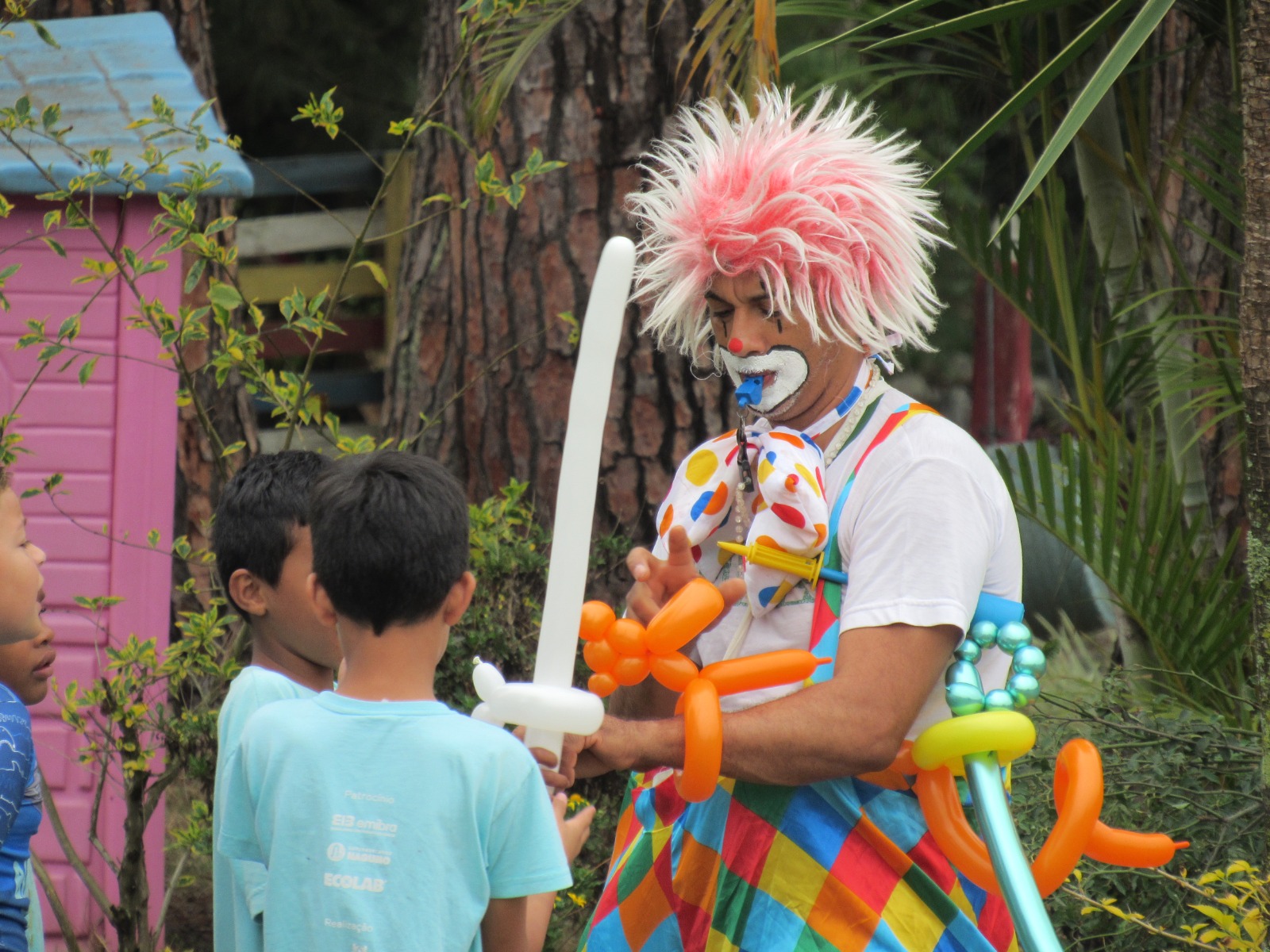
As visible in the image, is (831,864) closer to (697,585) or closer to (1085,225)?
(697,585)

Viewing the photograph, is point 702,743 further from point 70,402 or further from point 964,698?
point 70,402

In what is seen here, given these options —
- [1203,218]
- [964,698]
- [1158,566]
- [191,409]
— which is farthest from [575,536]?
[1203,218]

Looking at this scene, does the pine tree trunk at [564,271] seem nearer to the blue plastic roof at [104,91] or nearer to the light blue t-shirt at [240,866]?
the blue plastic roof at [104,91]

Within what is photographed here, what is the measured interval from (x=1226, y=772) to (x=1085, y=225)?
1810 mm

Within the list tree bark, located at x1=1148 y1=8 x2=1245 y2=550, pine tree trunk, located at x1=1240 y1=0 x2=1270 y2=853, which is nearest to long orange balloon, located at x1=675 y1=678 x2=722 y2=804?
pine tree trunk, located at x1=1240 y1=0 x2=1270 y2=853

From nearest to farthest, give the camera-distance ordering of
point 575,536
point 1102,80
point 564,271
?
point 575,536
point 1102,80
point 564,271

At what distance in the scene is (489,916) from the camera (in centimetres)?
158

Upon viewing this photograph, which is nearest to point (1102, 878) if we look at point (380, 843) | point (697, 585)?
point (697, 585)

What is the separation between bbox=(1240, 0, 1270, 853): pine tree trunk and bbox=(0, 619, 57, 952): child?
1877 mm

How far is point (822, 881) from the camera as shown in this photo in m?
1.79

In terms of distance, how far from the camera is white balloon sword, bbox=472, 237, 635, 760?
125 centimetres

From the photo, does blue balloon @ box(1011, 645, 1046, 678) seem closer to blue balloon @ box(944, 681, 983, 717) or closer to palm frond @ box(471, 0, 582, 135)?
blue balloon @ box(944, 681, 983, 717)

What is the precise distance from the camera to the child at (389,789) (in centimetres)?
153

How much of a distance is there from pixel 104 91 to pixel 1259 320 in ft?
9.85
